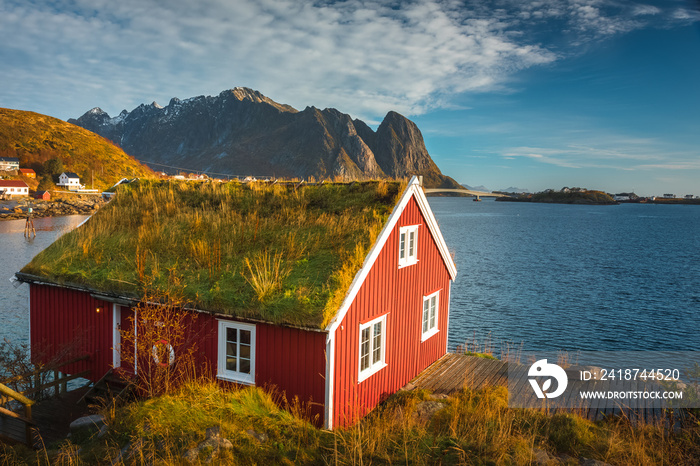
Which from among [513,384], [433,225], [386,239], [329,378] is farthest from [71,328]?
[513,384]

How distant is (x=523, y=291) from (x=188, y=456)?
117 ft

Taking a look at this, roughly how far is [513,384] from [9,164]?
154 m

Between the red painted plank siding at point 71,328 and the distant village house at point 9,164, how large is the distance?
464ft

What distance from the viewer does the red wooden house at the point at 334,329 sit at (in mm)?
9508

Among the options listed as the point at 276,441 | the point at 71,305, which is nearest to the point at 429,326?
the point at 276,441

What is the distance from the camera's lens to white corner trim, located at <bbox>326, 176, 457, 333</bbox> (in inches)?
372

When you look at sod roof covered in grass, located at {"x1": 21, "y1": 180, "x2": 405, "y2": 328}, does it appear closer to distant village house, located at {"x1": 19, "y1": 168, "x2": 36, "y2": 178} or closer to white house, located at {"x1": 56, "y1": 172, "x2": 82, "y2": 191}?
white house, located at {"x1": 56, "y1": 172, "x2": 82, "y2": 191}

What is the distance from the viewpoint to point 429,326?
15.1m

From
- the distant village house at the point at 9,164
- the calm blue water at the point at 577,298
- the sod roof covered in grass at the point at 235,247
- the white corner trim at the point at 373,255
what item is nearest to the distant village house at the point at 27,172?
the distant village house at the point at 9,164

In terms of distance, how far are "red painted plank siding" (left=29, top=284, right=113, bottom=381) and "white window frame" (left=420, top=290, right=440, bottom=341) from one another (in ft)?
30.8

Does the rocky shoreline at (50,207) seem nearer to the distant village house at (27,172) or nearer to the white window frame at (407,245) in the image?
the distant village house at (27,172)

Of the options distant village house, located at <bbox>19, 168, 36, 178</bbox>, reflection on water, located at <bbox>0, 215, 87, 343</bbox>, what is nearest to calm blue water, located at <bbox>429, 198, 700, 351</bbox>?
reflection on water, located at <bbox>0, 215, 87, 343</bbox>

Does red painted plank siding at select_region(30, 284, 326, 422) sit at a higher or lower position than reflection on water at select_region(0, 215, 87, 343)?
higher

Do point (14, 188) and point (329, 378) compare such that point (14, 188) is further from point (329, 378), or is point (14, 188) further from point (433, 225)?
point (329, 378)
